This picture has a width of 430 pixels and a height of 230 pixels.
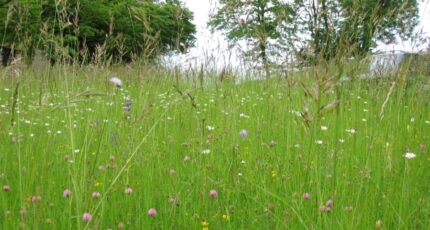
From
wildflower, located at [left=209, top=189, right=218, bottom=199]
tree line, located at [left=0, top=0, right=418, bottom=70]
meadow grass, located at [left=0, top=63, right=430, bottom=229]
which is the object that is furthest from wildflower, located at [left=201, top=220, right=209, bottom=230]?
tree line, located at [left=0, top=0, right=418, bottom=70]

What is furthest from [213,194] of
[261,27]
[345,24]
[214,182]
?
[261,27]

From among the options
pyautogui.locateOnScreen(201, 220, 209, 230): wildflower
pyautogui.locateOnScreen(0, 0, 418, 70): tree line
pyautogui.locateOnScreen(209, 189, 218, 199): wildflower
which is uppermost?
pyautogui.locateOnScreen(0, 0, 418, 70): tree line

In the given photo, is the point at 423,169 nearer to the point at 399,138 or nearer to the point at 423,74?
the point at 399,138

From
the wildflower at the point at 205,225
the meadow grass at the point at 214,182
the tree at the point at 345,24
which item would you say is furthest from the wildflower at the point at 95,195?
the tree at the point at 345,24

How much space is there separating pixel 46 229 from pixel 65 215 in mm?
143

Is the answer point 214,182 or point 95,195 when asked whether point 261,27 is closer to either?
point 214,182

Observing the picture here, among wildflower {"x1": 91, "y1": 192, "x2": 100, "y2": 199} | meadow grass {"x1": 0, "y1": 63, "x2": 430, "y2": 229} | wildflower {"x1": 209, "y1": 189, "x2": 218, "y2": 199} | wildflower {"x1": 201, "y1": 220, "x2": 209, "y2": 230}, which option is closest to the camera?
meadow grass {"x1": 0, "y1": 63, "x2": 430, "y2": 229}

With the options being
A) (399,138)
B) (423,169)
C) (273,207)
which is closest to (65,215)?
(273,207)

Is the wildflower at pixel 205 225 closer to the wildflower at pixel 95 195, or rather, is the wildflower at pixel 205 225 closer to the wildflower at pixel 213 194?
the wildflower at pixel 213 194

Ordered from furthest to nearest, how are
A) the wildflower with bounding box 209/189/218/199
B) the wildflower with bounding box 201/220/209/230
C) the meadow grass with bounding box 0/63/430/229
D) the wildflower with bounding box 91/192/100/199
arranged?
1. the wildflower with bounding box 209/189/218/199
2. the wildflower with bounding box 91/192/100/199
3. the wildflower with bounding box 201/220/209/230
4. the meadow grass with bounding box 0/63/430/229

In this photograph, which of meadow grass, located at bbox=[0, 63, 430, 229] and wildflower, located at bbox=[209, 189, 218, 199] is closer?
meadow grass, located at bbox=[0, 63, 430, 229]

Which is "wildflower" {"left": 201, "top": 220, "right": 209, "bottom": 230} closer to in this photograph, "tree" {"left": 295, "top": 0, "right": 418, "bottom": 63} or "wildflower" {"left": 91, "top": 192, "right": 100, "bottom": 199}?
"wildflower" {"left": 91, "top": 192, "right": 100, "bottom": 199}

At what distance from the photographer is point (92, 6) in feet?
70.9

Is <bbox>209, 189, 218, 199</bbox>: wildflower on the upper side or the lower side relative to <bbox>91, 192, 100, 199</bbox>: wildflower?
lower
